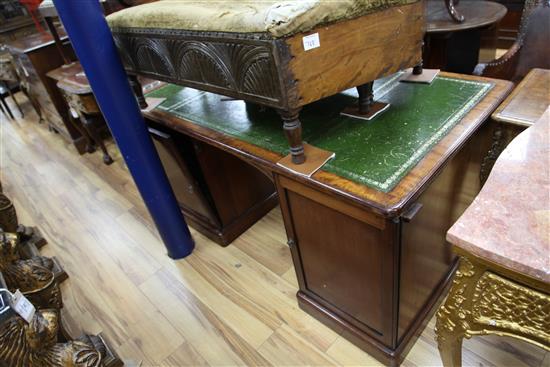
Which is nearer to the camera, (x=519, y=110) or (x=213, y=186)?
(x=519, y=110)

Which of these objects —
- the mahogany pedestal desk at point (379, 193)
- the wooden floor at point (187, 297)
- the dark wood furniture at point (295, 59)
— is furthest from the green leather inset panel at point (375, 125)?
the wooden floor at point (187, 297)

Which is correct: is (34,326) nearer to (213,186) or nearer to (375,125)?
(213,186)

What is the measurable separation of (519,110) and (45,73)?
2.87 meters

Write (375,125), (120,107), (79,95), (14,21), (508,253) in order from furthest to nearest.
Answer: (14,21) < (79,95) < (120,107) < (375,125) < (508,253)

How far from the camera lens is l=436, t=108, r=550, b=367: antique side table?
0.59 meters

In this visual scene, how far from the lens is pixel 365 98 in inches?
43.4

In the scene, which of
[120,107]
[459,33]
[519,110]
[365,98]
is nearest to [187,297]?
[120,107]

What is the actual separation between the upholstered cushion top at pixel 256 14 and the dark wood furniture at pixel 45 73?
1883 mm

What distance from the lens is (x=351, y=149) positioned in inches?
38.8

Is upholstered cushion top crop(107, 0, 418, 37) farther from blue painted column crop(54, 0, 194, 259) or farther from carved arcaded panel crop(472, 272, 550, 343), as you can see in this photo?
carved arcaded panel crop(472, 272, 550, 343)

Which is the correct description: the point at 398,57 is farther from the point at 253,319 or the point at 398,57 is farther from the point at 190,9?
the point at 253,319

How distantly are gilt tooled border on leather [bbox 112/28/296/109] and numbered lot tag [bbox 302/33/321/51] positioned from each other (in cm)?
5

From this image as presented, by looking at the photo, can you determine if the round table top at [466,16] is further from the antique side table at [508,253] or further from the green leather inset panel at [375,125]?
the antique side table at [508,253]

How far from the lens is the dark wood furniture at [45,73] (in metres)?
2.53
